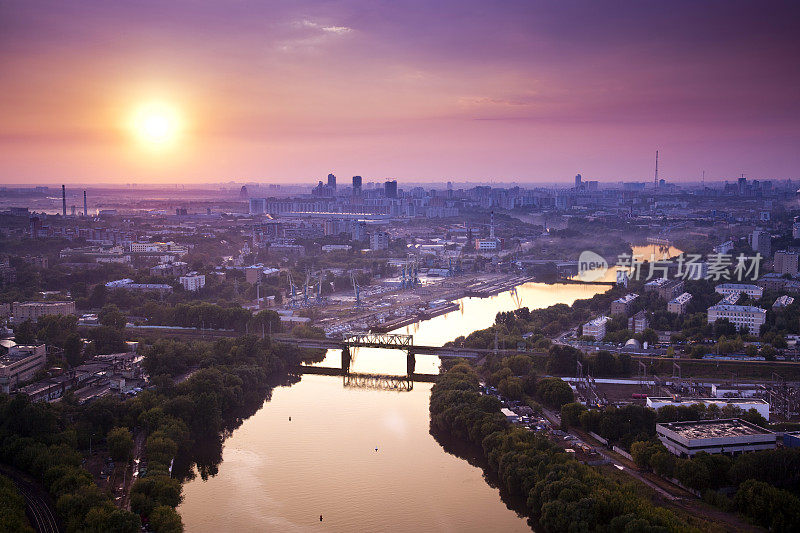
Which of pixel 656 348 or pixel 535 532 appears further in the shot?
pixel 656 348

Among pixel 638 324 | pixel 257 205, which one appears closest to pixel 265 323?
pixel 638 324

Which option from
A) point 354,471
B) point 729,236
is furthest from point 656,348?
point 729,236

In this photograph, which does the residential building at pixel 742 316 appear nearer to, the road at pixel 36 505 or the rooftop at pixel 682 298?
the rooftop at pixel 682 298

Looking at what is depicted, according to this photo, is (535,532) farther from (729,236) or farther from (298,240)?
(729,236)

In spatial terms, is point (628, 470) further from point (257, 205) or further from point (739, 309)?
point (257, 205)

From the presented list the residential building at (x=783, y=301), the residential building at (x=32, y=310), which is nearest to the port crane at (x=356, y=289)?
the residential building at (x=32, y=310)

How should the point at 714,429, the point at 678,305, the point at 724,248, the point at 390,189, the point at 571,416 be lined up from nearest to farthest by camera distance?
the point at 714,429
the point at 571,416
the point at 678,305
the point at 724,248
the point at 390,189
